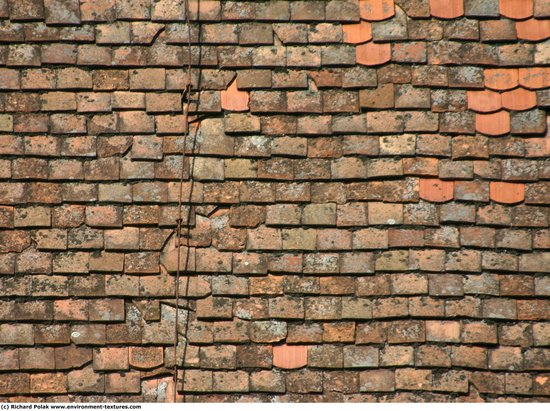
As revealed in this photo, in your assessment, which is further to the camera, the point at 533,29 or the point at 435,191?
the point at 533,29

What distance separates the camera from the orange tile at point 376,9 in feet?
17.6

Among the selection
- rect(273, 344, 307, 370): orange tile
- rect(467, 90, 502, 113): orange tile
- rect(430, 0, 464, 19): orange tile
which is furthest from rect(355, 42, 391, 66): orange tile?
rect(273, 344, 307, 370): orange tile

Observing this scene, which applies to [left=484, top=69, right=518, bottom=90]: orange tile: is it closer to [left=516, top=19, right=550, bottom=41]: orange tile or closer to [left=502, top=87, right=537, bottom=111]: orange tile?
[left=502, top=87, right=537, bottom=111]: orange tile

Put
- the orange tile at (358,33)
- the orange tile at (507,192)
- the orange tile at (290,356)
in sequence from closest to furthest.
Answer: the orange tile at (290,356) < the orange tile at (507,192) < the orange tile at (358,33)

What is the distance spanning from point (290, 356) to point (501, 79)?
2.03m

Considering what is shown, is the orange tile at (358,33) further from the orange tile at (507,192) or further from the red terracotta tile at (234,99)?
the orange tile at (507,192)

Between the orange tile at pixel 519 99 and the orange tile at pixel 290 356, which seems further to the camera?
the orange tile at pixel 519 99

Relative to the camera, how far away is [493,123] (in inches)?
209

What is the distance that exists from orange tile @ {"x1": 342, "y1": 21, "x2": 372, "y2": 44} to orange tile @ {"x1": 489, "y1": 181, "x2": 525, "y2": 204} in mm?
1136

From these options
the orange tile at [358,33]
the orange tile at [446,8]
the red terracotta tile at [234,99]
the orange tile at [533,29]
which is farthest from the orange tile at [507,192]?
the red terracotta tile at [234,99]

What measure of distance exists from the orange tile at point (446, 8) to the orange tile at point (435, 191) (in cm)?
99

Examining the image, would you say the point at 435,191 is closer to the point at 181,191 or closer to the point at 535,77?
the point at 535,77

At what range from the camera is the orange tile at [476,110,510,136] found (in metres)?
5.30

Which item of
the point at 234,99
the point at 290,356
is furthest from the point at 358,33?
the point at 290,356
